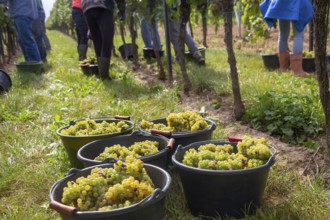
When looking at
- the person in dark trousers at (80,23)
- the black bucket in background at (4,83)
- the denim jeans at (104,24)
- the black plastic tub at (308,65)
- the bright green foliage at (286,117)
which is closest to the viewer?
the bright green foliage at (286,117)

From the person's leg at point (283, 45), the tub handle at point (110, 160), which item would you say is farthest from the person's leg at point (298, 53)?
the tub handle at point (110, 160)

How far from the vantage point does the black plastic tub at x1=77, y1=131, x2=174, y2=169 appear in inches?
74.2

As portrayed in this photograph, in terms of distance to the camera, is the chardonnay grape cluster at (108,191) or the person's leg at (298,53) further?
the person's leg at (298,53)

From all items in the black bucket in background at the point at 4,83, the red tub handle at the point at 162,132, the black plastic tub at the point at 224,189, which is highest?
the black bucket in background at the point at 4,83

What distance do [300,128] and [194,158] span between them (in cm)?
140

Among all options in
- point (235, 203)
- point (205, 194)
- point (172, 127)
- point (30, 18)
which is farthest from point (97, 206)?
point (30, 18)

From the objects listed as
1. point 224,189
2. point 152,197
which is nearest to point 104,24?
point 224,189

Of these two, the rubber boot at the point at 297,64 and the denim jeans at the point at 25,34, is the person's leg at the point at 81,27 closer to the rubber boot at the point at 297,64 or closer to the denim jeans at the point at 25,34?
the denim jeans at the point at 25,34

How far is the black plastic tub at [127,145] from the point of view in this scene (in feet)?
6.18

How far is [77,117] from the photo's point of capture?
3.56 meters

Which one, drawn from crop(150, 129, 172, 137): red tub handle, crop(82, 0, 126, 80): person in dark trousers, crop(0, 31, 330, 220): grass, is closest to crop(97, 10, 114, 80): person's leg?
crop(82, 0, 126, 80): person in dark trousers

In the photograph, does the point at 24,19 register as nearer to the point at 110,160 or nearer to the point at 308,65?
the point at 308,65

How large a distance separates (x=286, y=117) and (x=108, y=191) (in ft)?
6.01

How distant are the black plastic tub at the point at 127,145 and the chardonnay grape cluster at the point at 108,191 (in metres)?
0.24
